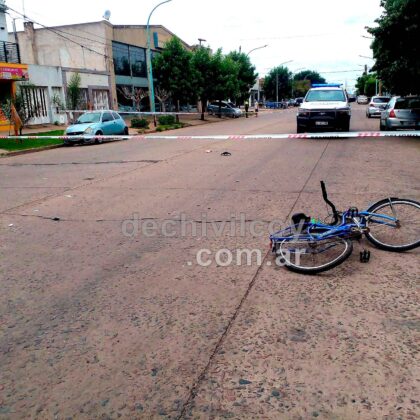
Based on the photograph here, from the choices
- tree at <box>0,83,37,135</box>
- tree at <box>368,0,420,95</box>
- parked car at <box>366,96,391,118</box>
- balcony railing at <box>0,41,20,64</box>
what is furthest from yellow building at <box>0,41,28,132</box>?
parked car at <box>366,96,391,118</box>

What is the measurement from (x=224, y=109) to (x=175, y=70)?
45.7 ft

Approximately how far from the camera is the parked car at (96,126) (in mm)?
19766

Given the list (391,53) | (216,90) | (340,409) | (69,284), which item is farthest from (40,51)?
(340,409)

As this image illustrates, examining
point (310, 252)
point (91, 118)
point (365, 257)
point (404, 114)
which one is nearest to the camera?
point (365, 257)

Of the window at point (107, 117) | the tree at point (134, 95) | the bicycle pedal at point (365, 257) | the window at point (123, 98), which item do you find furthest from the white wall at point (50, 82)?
the bicycle pedal at point (365, 257)

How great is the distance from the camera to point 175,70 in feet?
121

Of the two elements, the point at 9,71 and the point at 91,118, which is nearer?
the point at 91,118

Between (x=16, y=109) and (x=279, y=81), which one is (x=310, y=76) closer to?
(x=279, y=81)

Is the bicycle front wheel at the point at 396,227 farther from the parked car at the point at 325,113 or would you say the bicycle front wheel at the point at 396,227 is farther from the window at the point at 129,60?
the window at the point at 129,60

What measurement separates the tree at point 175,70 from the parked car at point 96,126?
53.1 ft

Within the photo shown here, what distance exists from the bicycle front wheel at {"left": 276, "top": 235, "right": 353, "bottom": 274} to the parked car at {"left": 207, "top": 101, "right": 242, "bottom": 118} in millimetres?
44505

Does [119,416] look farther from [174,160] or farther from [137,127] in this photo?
[137,127]

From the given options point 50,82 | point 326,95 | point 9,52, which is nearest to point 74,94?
point 50,82

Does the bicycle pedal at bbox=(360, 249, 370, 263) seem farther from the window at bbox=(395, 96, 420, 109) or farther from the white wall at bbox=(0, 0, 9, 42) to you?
the white wall at bbox=(0, 0, 9, 42)
